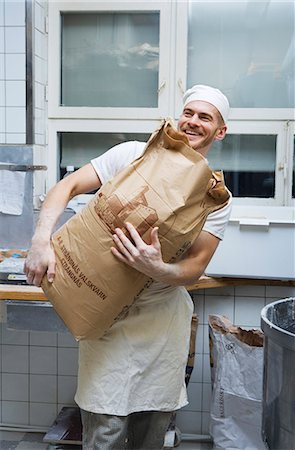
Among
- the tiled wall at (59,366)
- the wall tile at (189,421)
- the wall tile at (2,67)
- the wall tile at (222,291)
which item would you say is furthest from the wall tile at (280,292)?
the wall tile at (2,67)

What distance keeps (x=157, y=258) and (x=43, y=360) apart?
1.40 m

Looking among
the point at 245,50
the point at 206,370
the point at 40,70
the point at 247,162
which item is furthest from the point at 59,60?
the point at 206,370

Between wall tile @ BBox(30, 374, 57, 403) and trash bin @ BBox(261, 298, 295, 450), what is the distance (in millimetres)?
1207

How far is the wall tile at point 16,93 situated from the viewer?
2309 mm

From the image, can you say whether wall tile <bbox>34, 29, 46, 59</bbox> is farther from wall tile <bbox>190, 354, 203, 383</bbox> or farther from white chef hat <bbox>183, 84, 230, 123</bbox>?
wall tile <bbox>190, 354, 203, 383</bbox>

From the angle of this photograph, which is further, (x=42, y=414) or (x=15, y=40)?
(x=42, y=414)

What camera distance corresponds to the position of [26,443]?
2.37 meters

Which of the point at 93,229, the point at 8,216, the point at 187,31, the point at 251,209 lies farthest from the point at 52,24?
the point at 93,229

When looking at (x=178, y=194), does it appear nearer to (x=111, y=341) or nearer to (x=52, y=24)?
(x=111, y=341)

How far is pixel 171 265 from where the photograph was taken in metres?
1.28

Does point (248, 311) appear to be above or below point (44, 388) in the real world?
above

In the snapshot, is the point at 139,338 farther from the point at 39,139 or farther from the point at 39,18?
the point at 39,18

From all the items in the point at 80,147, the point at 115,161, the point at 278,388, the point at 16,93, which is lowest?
the point at 278,388

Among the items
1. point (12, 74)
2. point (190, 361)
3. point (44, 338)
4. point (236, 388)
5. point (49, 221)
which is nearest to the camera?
point (49, 221)
